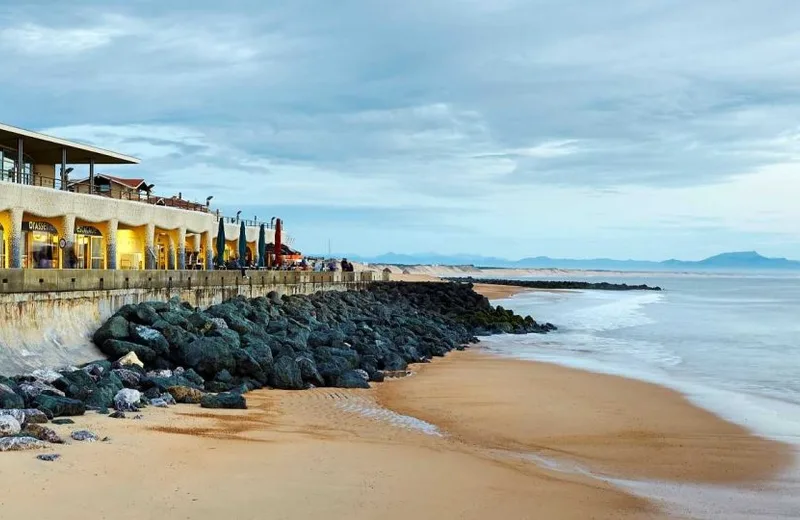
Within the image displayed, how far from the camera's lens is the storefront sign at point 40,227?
27.5 metres

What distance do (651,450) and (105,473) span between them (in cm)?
828

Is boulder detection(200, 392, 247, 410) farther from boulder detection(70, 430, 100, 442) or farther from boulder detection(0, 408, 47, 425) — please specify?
boulder detection(70, 430, 100, 442)

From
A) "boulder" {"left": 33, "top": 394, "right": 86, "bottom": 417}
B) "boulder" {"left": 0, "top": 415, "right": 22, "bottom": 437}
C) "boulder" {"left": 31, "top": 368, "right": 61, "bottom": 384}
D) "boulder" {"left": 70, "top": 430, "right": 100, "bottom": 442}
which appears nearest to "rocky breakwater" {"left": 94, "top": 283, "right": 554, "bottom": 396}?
"boulder" {"left": 31, "top": 368, "right": 61, "bottom": 384}

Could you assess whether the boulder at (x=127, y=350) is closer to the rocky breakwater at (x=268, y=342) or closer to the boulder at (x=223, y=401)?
the rocky breakwater at (x=268, y=342)

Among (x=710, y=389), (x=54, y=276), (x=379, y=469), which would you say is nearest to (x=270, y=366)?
(x=54, y=276)

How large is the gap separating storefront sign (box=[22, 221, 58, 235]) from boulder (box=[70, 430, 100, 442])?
1996cm

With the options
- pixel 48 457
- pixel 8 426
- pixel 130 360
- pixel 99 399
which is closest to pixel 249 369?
pixel 130 360

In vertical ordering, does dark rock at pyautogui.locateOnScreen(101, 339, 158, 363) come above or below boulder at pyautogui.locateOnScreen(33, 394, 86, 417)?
above

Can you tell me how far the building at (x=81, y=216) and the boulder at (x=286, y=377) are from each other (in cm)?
1322

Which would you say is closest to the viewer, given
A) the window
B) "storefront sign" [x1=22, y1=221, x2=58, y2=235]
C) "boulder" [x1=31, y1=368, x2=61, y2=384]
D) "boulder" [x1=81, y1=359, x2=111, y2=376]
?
"boulder" [x1=31, y1=368, x2=61, y2=384]

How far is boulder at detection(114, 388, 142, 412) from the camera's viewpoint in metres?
12.3

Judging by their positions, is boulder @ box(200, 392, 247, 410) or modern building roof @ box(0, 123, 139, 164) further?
modern building roof @ box(0, 123, 139, 164)

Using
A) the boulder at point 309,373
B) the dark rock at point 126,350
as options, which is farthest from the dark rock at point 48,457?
the boulder at point 309,373

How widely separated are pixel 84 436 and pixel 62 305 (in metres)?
7.99
